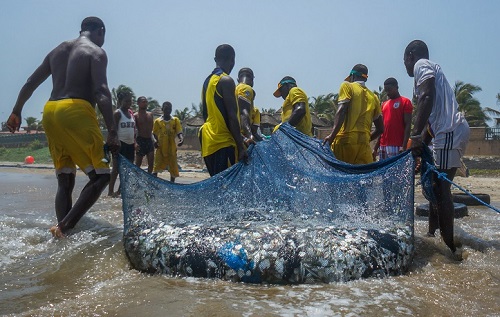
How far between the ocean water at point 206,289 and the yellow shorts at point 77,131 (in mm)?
622

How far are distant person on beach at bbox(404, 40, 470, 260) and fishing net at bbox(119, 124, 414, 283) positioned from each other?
33 centimetres

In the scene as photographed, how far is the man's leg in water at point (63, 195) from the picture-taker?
4.84 meters

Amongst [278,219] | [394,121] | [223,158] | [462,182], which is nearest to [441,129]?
[278,219]

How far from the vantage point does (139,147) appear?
8.91 metres

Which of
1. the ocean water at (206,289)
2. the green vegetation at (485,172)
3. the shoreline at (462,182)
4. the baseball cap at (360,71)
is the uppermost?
the baseball cap at (360,71)

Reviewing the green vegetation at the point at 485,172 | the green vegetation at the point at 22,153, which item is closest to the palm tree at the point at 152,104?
the green vegetation at the point at 22,153

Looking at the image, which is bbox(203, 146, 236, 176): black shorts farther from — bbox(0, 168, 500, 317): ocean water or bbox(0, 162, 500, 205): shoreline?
bbox(0, 162, 500, 205): shoreline

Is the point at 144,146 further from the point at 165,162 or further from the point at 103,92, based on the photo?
the point at 103,92

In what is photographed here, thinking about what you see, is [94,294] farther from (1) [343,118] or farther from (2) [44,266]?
(1) [343,118]

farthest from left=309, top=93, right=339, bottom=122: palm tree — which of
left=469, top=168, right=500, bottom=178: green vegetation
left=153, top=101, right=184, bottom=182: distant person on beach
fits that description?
left=153, top=101, right=184, bottom=182: distant person on beach

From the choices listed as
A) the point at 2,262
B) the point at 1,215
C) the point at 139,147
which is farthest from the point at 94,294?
Answer: the point at 139,147

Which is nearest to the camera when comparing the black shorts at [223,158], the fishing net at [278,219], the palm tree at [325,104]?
the fishing net at [278,219]

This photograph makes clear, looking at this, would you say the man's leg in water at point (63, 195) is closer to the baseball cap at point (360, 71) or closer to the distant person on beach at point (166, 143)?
the baseball cap at point (360, 71)

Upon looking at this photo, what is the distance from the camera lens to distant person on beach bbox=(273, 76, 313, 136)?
20.8 feet
